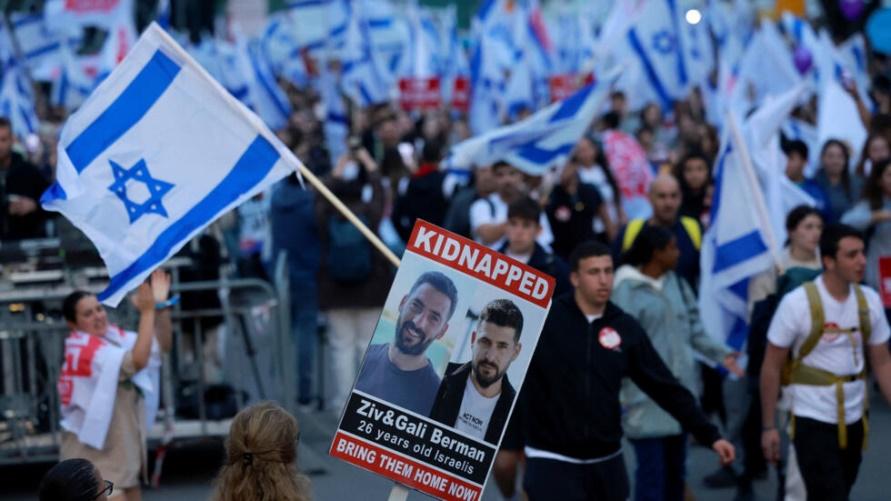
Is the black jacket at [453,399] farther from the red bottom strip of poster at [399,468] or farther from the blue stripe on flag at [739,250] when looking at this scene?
the blue stripe on flag at [739,250]

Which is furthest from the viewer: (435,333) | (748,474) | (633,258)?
(748,474)

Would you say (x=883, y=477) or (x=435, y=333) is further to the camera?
(x=883, y=477)

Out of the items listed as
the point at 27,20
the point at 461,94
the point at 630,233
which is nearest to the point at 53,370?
the point at 630,233

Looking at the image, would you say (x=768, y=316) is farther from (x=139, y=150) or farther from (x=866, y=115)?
(x=866, y=115)

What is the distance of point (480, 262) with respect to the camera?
508 centimetres

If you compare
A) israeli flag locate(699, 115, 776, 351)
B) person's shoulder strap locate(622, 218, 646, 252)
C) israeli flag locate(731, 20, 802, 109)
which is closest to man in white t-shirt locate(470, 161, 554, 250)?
israeli flag locate(699, 115, 776, 351)

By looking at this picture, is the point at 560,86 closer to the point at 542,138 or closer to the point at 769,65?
the point at 769,65

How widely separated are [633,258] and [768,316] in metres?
0.76

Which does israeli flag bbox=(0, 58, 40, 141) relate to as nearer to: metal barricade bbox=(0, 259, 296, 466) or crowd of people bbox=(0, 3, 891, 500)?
crowd of people bbox=(0, 3, 891, 500)

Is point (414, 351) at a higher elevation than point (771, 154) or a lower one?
lower

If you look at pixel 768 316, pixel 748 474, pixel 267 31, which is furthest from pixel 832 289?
pixel 267 31

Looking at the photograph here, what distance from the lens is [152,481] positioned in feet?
31.9

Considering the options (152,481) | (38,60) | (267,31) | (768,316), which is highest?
(267,31)

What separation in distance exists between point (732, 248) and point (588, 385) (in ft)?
9.30
